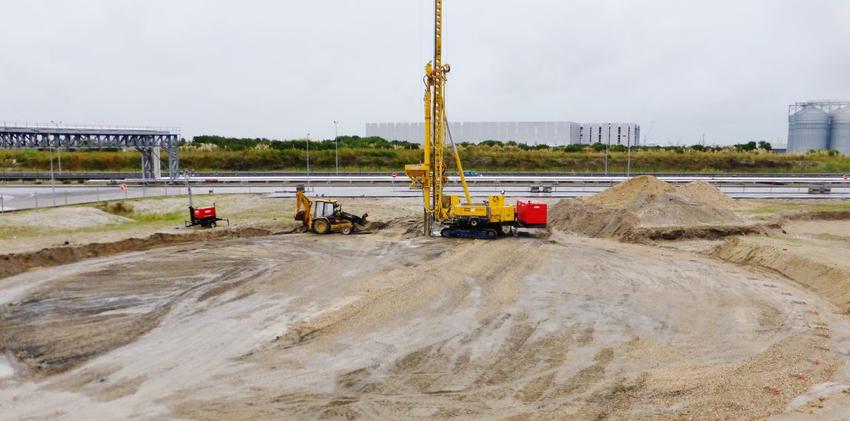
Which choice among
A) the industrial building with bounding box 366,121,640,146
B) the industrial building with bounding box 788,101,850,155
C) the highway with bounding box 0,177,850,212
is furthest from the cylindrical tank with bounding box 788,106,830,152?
the highway with bounding box 0,177,850,212

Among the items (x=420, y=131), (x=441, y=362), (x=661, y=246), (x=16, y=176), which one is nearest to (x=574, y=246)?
(x=661, y=246)

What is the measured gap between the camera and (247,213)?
3584 centimetres

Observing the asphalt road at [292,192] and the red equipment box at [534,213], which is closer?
the red equipment box at [534,213]

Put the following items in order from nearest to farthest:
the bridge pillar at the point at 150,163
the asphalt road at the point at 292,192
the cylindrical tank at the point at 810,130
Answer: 1. the asphalt road at the point at 292,192
2. the bridge pillar at the point at 150,163
3. the cylindrical tank at the point at 810,130

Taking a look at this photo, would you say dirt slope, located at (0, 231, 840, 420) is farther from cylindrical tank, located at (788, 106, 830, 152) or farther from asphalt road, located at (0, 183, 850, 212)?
cylindrical tank, located at (788, 106, 830, 152)

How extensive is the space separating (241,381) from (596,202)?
26.6 meters

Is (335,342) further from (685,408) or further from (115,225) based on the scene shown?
(115,225)

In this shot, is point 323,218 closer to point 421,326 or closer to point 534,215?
point 534,215

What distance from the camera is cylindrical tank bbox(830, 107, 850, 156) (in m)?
119

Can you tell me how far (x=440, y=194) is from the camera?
28.7 m

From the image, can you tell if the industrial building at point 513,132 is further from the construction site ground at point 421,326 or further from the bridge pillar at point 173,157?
the construction site ground at point 421,326

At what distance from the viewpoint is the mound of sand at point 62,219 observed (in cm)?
2825

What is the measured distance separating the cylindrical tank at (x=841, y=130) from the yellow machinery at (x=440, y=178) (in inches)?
4717

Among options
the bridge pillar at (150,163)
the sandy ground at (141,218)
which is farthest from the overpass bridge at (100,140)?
A: the sandy ground at (141,218)
